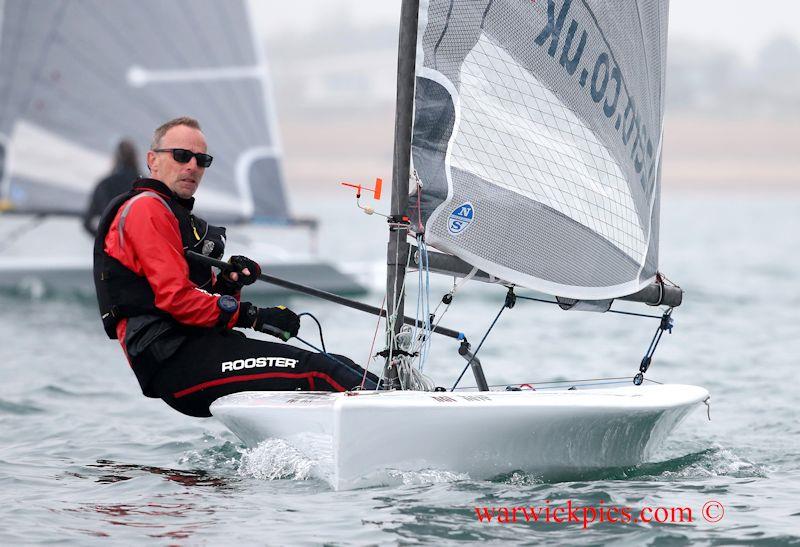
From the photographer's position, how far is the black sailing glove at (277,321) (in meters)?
3.88

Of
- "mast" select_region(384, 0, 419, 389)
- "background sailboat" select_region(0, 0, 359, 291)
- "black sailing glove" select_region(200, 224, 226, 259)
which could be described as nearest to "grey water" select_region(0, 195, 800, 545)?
"mast" select_region(384, 0, 419, 389)

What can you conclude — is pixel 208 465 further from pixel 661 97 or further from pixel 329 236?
pixel 329 236

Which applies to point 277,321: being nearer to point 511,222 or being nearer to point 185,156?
point 185,156

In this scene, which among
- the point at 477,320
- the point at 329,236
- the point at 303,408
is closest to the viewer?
the point at 303,408

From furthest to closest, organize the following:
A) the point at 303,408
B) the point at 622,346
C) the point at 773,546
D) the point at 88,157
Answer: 1. the point at 88,157
2. the point at 622,346
3. the point at 303,408
4. the point at 773,546

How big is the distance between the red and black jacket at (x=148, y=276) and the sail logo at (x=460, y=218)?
727 mm

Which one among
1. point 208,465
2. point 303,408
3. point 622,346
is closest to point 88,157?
point 622,346

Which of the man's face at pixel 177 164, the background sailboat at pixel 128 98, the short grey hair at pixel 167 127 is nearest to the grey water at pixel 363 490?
the man's face at pixel 177 164

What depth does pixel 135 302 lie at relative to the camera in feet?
12.5

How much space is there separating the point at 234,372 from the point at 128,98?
24.8 feet

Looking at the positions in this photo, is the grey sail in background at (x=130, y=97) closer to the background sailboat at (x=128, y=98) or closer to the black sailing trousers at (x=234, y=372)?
the background sailboat at (x=128, y=98)

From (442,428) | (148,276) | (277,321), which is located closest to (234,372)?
(277,321)

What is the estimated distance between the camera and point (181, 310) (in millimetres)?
3764

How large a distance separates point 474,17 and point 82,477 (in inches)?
76.7
